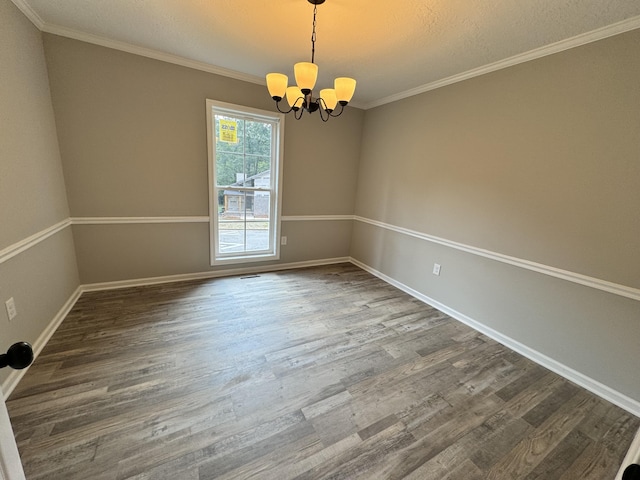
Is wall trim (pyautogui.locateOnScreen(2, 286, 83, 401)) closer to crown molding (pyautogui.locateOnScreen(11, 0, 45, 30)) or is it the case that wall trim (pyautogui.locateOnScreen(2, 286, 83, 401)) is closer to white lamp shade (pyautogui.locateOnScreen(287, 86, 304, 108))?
crown molding (pyautogui.locateOnScreen(11, 0, 45, 30))

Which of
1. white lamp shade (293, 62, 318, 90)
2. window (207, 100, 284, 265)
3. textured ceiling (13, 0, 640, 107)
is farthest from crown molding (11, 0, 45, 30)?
white lamp shade (293, 62, 318, 90)

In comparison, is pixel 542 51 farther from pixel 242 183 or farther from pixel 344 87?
pixel 242 183

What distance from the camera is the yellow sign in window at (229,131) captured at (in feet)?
10.2

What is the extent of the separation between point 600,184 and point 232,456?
278 cm

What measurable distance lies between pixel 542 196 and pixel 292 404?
2379 millimetres

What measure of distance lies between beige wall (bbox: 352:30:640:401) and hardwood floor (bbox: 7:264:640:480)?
15.7 inches

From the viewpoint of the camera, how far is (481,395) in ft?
5.87

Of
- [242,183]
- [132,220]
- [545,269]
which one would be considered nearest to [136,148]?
[132,220]

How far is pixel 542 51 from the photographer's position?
2016mm

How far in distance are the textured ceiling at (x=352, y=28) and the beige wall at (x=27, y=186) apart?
0.36 meters

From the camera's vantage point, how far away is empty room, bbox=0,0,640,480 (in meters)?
1.45

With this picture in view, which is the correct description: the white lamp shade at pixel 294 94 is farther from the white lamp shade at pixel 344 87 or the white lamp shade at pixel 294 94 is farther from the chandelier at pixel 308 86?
the white lamp shade at pixel 344 87

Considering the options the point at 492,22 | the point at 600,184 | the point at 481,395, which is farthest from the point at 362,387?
the point at 492,22

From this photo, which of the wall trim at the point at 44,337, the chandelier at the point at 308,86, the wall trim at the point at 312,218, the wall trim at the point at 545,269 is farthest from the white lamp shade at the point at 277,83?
the wall trim at the point at 44,337
